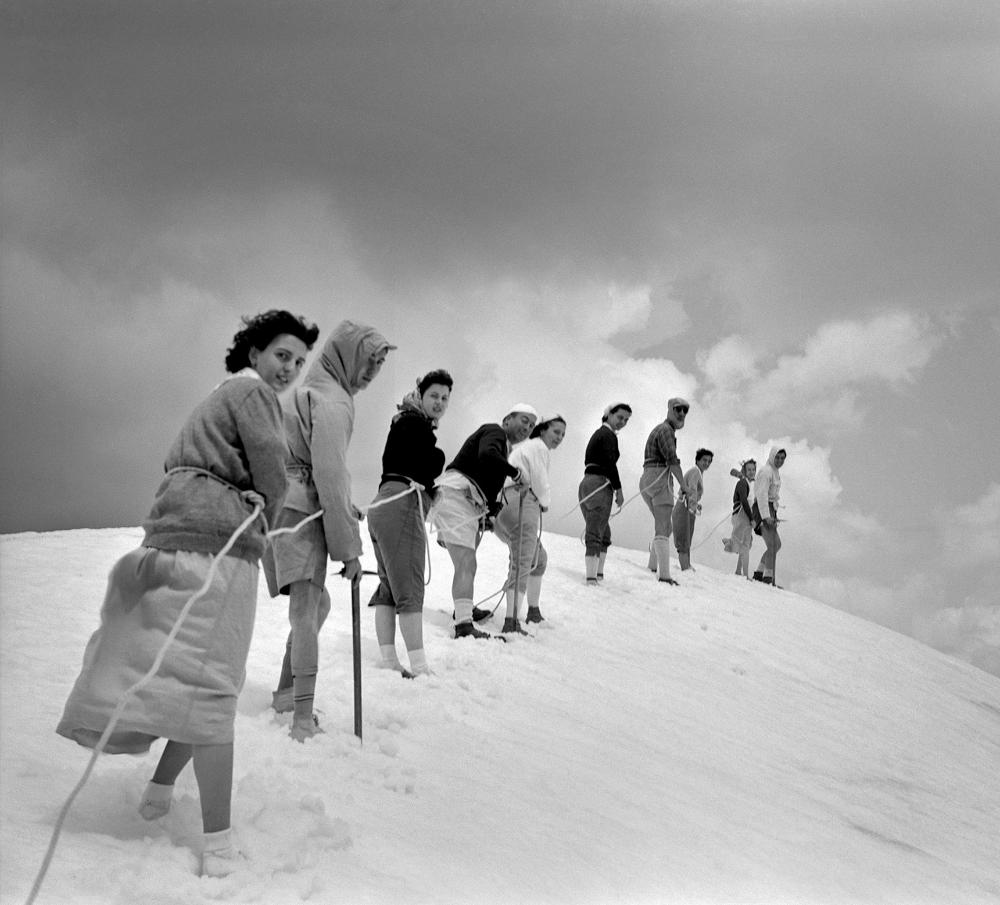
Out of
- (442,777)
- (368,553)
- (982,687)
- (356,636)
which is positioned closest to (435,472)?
(356,636)

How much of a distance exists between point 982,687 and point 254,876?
39.1 ft

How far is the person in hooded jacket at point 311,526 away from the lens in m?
4.28

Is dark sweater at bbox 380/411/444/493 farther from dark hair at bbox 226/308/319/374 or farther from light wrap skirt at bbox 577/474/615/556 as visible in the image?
light wrap skirt at bbox 577/474/615/556

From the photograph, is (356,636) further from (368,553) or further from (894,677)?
(894,677)

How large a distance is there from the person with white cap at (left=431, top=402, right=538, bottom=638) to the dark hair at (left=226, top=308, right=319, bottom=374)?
3.52 m

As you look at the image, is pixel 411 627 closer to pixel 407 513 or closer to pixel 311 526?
pixel 407 513

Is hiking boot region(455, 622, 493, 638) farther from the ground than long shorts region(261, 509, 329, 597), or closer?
closer

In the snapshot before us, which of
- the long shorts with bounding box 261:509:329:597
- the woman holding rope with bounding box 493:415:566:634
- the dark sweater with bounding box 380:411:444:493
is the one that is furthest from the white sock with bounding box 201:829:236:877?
the woman holding rope with bounding box 493:415:566:634

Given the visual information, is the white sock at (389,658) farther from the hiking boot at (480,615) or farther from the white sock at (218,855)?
the white sock at (218,855)

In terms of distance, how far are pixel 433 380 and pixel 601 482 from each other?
4495 mm

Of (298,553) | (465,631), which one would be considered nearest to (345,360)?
(298,553)

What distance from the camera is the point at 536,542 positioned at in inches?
313

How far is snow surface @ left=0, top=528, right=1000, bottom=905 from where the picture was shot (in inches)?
121

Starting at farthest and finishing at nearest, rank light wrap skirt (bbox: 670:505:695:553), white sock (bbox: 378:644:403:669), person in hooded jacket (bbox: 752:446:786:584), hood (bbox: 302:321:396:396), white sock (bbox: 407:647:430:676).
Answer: person in hooded jacket (bbox: 752:446:786:584)
light wrap skirt (bbox: 670:505:695:553)
white sock (bbox: 378:644:403:669)
white sock (bbox: 407:647:430:676)
hood (bbox: 302:321:396:396)
